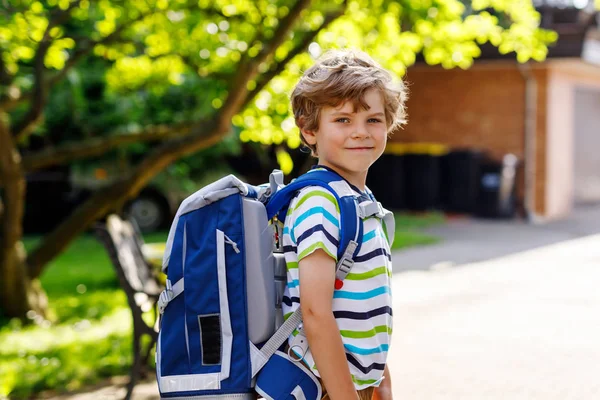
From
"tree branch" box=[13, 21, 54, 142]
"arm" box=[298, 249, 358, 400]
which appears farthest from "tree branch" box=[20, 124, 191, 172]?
"arm" box=[298, 249, 358, 400]

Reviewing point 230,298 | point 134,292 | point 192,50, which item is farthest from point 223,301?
point 192,50

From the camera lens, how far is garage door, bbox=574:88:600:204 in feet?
80.3

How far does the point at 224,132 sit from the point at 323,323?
5.88 metres

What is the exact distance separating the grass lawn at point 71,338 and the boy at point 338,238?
3.87 meters

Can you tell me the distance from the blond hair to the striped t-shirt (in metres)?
0.25

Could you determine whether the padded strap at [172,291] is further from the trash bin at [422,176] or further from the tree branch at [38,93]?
the trash bin at [422,176]

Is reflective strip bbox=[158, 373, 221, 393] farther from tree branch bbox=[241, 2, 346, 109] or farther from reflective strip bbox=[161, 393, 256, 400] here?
tree branch bbox=[241, 2, 346, 109]

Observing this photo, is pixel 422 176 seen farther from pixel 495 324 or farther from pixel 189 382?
pixel 189 382

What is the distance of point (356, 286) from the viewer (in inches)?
89.1

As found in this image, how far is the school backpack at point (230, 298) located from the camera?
224 cm

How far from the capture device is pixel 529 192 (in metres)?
18.6

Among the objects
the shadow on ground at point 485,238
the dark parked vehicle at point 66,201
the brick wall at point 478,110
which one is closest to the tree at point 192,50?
the shadow on ground at point 485,238

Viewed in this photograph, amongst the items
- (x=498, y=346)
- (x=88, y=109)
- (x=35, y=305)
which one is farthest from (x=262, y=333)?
(x=88, y=109)

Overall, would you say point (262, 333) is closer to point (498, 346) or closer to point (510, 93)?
point (498, 346)
